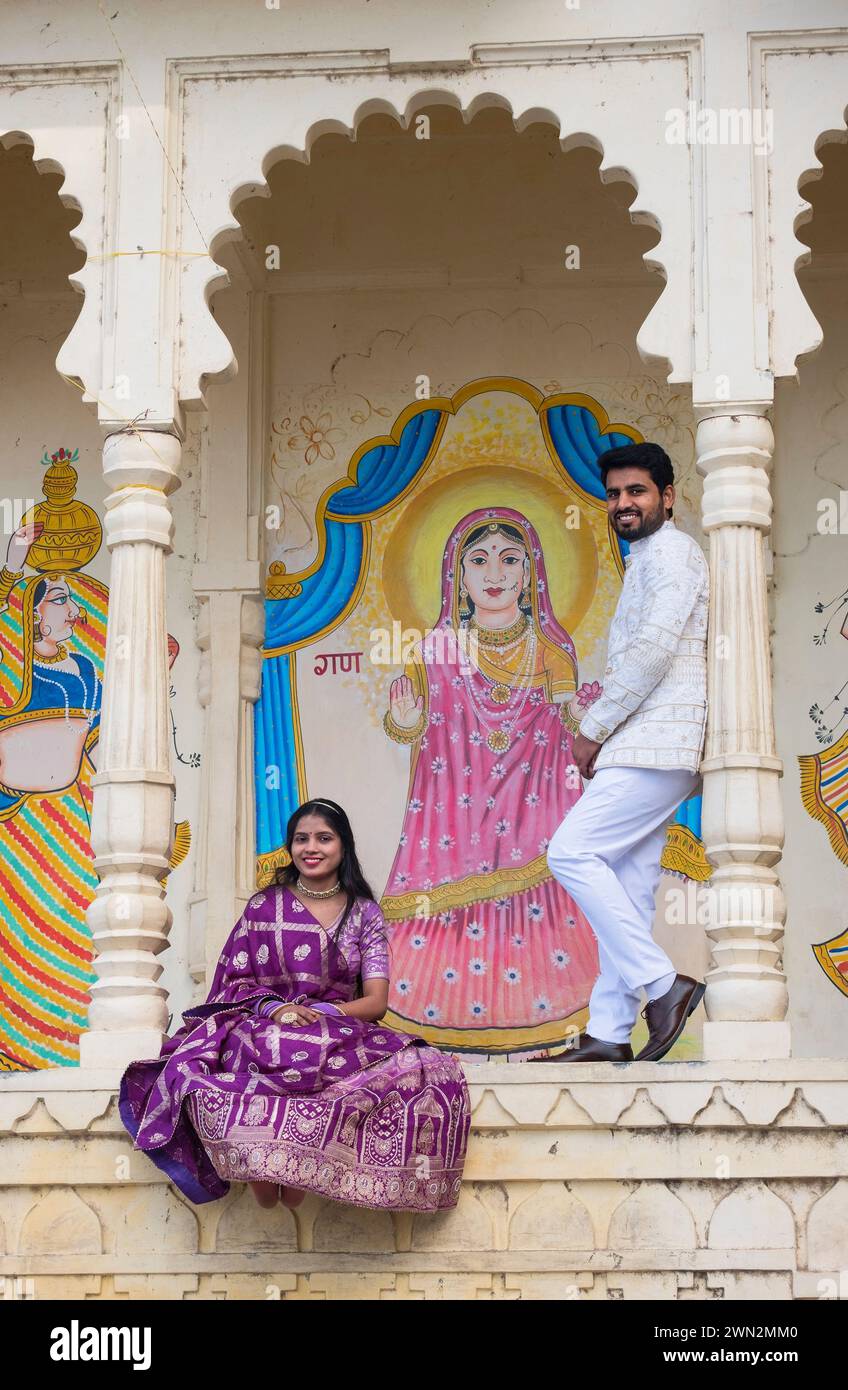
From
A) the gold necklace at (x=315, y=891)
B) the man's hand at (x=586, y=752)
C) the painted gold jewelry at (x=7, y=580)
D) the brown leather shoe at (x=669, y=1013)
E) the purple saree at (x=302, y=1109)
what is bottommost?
the purple saree at (x=302, y=1109)

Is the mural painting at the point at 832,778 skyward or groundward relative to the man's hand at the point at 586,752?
skyward

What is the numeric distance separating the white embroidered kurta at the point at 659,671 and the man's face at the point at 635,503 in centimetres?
8

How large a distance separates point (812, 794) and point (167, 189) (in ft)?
11.3

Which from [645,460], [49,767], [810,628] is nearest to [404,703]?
[49,767]

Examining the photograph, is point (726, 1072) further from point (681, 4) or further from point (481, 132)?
point (481, 132)

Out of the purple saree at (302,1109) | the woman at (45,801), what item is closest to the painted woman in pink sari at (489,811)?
the woman at (45,801)

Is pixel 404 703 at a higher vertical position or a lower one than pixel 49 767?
higher

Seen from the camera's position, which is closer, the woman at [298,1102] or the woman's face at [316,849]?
the woman at [298,1102]

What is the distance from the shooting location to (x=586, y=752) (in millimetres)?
6332

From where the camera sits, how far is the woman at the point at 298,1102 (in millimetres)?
5332

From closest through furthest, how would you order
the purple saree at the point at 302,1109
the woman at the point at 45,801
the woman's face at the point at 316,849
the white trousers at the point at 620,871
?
the purple saree at the point at 302,1109
the white trousers at the point at 620,871
the woman's face at the point at 316,849
the woman at the point at 45,801

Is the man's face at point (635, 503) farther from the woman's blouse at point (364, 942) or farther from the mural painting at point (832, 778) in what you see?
the mural painting at point (832, 778)

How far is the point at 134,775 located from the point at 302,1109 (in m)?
1.36

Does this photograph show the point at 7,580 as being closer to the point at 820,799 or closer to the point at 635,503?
the point at 635,503
